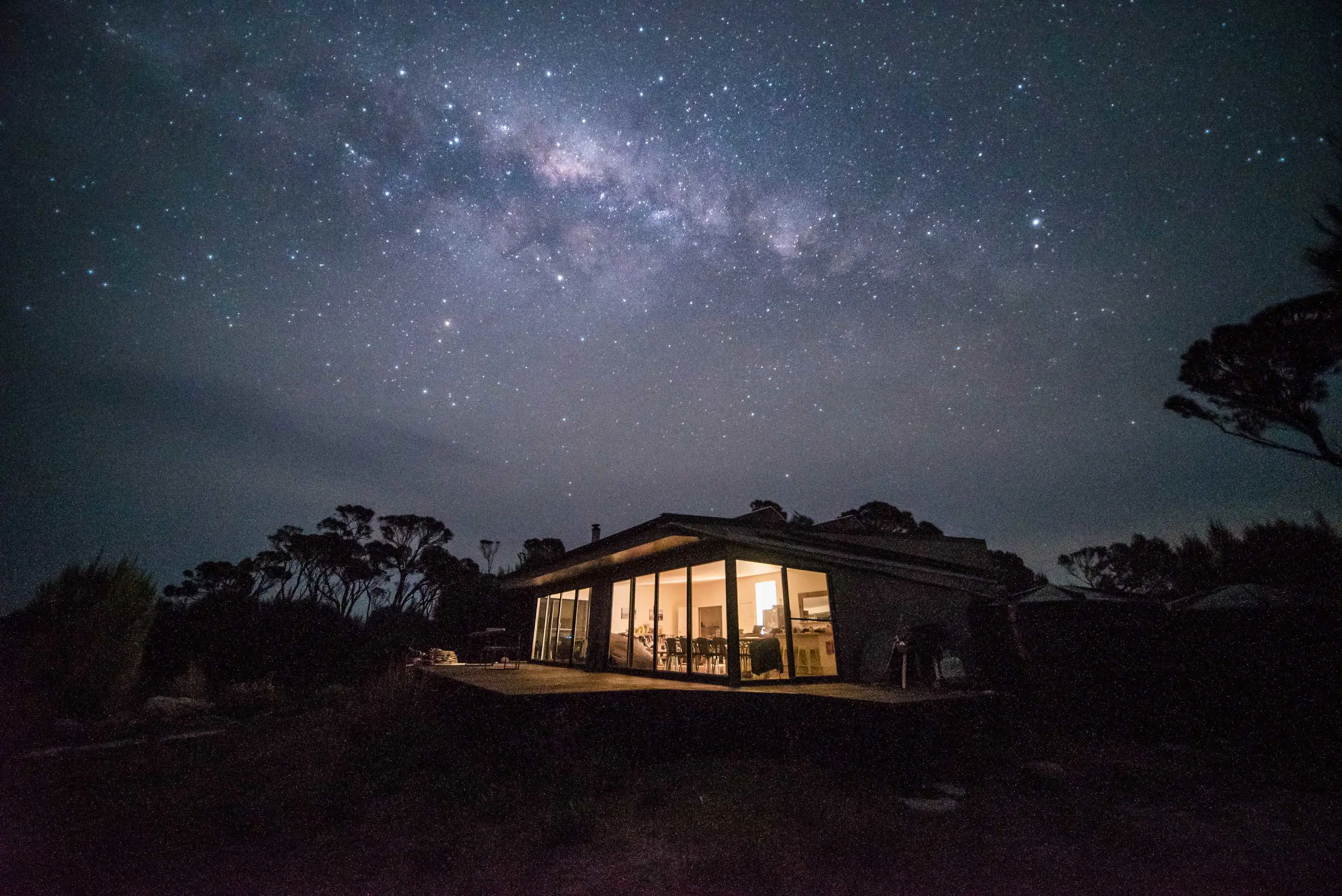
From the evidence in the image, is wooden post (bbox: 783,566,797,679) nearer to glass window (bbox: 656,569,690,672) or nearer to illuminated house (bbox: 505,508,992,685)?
illuminated house (bbox: 505,508,992,685)

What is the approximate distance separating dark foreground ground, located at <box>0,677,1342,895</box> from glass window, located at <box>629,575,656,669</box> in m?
3.94

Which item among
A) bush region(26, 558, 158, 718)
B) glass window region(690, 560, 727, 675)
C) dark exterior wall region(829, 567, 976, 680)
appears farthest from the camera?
bush region(26, 558, 158, 718)

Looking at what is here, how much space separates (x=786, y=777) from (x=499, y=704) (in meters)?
4.24

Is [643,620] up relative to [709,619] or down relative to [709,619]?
down

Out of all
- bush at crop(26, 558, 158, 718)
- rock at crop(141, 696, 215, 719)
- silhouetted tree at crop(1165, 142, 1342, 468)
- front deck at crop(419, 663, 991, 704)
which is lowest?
rock at crop(141, 696, 215, 719)

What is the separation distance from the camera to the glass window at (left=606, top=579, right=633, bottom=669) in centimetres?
1199

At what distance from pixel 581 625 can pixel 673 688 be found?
755cm

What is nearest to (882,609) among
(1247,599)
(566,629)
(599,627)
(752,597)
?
(752,597)

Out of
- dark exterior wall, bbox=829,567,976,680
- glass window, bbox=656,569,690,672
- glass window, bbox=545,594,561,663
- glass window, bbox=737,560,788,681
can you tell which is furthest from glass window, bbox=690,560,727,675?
glass window, bbox=545,594,561,663

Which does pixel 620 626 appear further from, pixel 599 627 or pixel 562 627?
pixel 562 627

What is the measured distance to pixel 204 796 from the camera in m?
6.35

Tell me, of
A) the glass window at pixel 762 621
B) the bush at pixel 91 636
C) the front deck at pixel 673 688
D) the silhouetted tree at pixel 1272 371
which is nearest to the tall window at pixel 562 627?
the front deck at pixel 673 688

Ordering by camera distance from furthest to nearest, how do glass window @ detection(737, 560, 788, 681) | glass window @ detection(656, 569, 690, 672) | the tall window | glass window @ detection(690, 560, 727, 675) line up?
1. the tall window
2. glass window @ detection(656, 569, 690, 672)
3. glass window @ detection(690, 560, 727, 675)
4. glass window @ detection(737, 560, 788, 681)

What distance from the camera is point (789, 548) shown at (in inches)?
367
